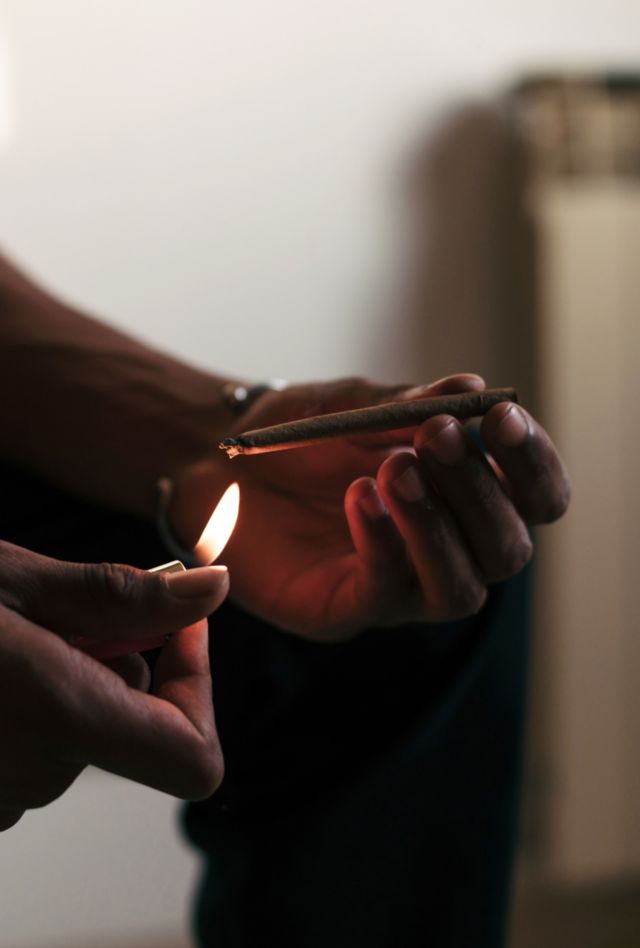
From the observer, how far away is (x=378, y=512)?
39 cm

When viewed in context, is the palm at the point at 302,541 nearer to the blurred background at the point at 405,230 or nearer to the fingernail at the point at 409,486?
the fingernail at the point at 409,486

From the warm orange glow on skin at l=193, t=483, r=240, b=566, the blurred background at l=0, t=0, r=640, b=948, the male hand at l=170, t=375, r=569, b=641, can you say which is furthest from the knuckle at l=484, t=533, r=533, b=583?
the blurred background at l=0, t=0, r=640, b=948

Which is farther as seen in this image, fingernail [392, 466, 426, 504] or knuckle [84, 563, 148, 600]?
fingernail [392, 466, 426, 504]

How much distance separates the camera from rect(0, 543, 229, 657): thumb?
26cm

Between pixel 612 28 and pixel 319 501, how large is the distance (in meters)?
1.11

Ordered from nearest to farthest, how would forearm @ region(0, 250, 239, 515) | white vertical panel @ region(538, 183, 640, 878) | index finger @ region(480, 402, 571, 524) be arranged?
index finger @ region(480, 402, 571, 524) < forearm @ region(0, 250, 239, 515) < white vertical panel @ region(538, 183, 640, 878)

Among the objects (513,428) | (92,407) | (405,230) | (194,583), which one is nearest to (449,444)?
(513,428)

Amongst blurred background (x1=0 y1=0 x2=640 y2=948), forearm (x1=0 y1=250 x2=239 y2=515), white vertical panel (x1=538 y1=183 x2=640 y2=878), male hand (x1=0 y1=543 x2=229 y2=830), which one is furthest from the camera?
white vertical panel (x1=538 y1=183 x2=640 y2=878)

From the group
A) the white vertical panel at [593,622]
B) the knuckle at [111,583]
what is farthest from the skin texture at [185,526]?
the white vertical panel at [593,622]

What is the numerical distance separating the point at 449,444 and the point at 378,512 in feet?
0.16

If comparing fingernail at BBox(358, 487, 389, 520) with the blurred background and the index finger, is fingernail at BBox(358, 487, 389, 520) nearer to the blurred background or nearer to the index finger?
the index finger

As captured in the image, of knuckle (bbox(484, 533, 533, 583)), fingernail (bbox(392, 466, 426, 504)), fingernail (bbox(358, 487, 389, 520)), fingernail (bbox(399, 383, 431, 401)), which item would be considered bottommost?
knuckle (bbox(484, 533, 533, 583))

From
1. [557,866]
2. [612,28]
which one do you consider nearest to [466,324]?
[612,28]

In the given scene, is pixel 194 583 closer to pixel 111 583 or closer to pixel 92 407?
pixel 111 583
